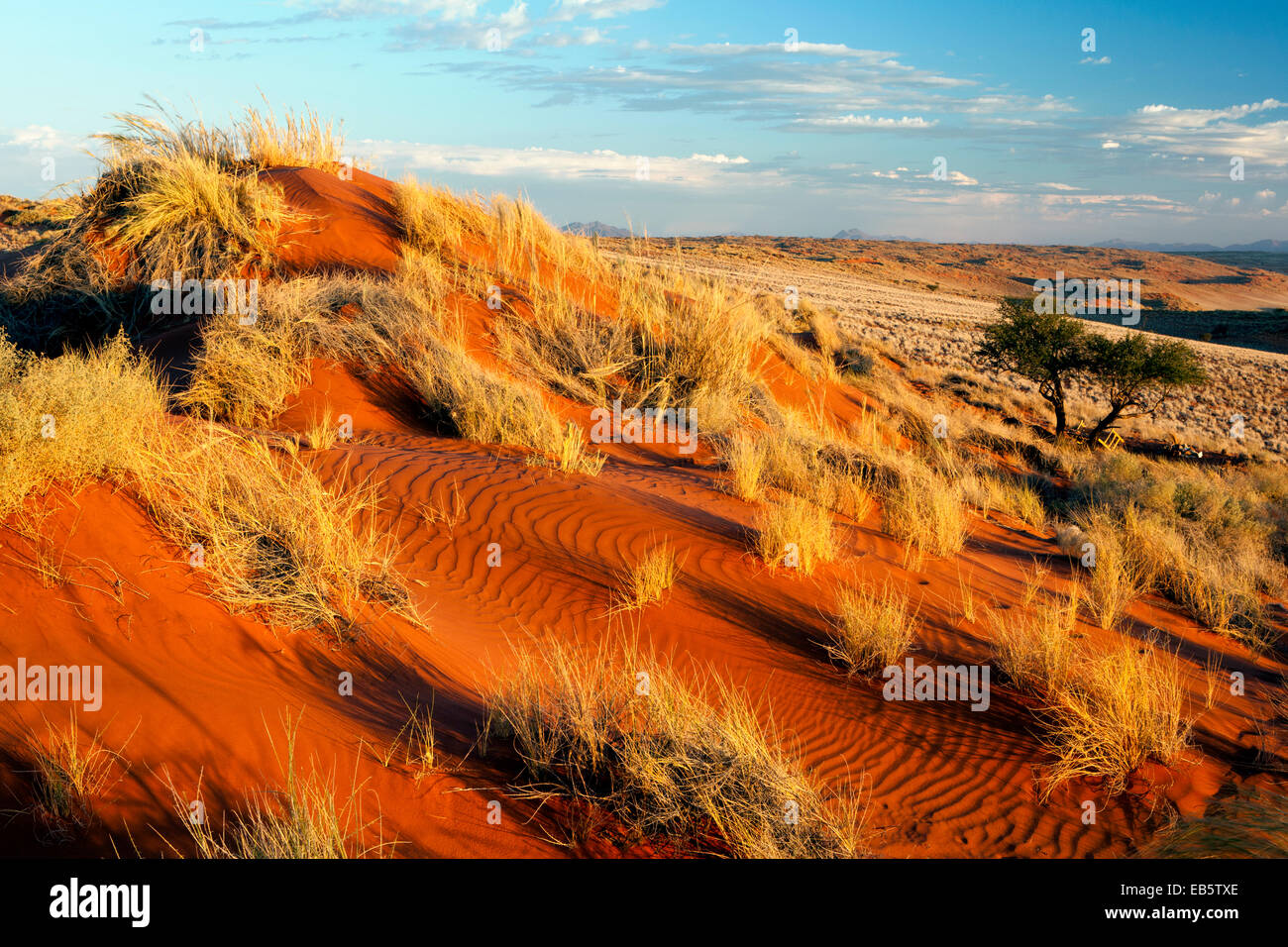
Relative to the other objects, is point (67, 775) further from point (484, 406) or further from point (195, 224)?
point (195, 224)

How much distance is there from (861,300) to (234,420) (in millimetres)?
39633

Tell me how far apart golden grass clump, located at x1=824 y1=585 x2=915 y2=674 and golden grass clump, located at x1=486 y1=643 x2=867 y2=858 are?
155cm

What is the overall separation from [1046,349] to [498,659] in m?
18.6

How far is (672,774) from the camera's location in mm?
3330

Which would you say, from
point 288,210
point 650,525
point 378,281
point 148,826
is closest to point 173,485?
point 148,826

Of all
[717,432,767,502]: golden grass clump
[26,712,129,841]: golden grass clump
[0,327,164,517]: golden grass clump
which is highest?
[0,327,164,517]: golden grass clump

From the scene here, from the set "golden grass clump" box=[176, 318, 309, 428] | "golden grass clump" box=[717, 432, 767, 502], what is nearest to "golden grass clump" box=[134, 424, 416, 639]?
"golden grass clump" box=[176, 318, 309, 428]

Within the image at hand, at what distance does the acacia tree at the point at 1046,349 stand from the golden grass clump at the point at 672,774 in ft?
58.3

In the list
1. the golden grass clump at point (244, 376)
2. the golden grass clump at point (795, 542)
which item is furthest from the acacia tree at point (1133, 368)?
the golden grass clump at point (244, 376)

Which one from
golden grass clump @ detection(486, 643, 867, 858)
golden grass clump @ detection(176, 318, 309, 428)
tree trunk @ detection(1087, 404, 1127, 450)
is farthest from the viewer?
tree trunk @ detection(1087, 404, 1127, 450)

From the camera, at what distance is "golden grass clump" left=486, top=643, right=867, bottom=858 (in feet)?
10.4

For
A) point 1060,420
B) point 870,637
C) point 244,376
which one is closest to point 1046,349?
point 1060,420

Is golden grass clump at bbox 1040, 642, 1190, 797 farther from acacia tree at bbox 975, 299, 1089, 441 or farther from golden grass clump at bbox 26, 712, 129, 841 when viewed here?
acacia tree at bbox 975, 299, 1089, 441

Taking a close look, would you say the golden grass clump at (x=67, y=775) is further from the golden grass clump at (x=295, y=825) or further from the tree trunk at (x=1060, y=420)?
the tree trunk at (x=1060, y=420)
